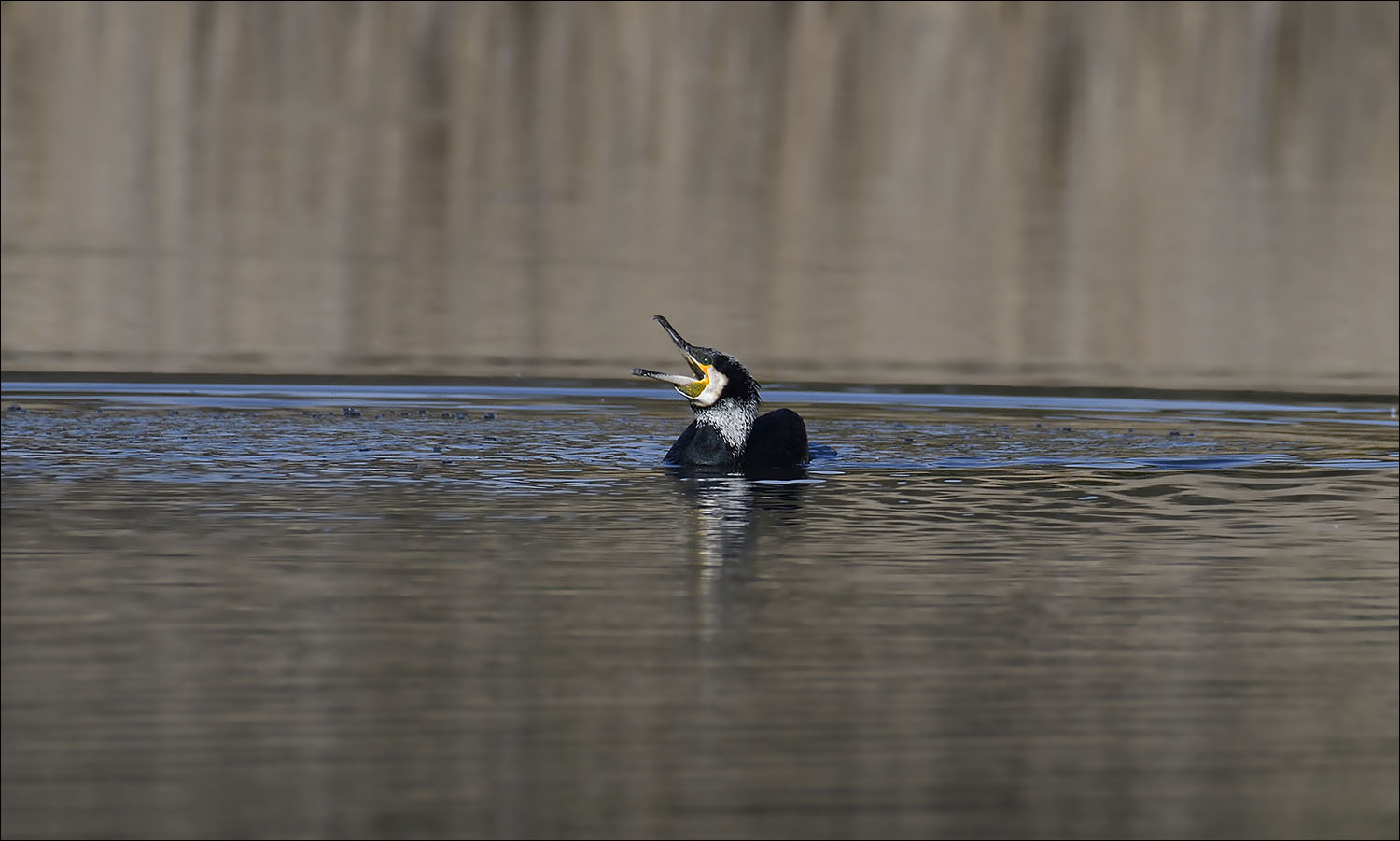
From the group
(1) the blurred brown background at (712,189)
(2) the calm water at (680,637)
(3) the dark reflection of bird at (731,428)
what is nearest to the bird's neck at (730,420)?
(3) the dark reflection of bird at (731,428)

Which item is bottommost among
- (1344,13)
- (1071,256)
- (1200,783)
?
(1200,783)

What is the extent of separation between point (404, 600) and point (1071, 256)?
2609 centimetres

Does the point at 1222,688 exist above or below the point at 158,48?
below

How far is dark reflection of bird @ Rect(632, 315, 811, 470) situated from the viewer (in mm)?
12461

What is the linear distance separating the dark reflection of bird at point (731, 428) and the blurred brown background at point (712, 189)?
4294 millimetres

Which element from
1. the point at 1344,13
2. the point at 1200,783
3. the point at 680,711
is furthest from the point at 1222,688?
the point at 1344,13

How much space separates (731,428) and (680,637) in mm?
4789

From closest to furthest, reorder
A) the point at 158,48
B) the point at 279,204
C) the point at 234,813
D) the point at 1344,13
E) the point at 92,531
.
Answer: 1. the point at 234,813
2. the point at 92,531
3. the point at 279,204
4. the point at 158,48
5. the point at 1344,13

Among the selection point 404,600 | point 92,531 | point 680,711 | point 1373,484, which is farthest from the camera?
point 1373,484

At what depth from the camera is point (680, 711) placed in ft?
22.5

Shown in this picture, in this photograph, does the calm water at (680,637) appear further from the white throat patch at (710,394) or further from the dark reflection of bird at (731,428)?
the white throat patch at (710,394)

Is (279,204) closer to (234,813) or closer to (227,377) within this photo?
(227,377)

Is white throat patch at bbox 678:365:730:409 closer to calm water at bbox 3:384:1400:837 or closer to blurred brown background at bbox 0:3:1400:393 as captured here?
calm water at bbox 3:384:1400:837

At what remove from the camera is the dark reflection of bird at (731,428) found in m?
12.5
